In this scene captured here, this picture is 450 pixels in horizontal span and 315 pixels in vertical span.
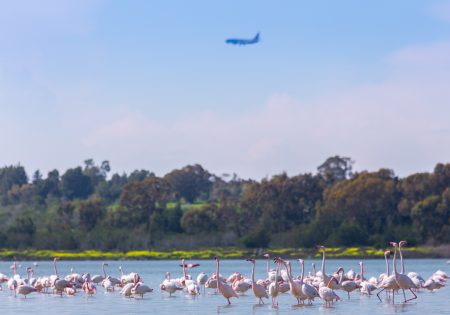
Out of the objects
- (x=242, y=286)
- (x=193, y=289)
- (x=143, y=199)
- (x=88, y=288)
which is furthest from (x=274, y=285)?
(x=143, y=199)

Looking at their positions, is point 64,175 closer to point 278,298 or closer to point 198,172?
point 198,172

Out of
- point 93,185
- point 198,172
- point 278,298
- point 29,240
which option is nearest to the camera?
point 278,298

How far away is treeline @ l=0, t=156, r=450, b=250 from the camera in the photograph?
96.3 m

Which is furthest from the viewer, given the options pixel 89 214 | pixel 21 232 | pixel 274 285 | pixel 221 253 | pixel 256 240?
pixel 89 214

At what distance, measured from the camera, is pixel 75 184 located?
162750 mm

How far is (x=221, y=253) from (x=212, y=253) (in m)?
0.84

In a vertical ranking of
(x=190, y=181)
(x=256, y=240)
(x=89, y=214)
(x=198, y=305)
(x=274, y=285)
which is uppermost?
(x=190, y=181)

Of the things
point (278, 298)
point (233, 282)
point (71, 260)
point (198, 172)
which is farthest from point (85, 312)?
point (198, 172)

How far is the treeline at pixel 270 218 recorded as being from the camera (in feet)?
316

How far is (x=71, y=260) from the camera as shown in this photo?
3728 inches

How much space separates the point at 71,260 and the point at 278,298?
59.2 metres

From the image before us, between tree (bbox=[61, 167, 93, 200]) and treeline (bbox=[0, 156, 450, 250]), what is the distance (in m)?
42.0

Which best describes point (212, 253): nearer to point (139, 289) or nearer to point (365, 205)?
point (365, 205)

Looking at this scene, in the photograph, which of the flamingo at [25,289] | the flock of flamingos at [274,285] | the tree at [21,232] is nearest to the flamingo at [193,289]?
the flock of flamingos at [274,285]
